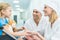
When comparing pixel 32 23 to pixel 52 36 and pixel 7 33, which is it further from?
pixel 52 36

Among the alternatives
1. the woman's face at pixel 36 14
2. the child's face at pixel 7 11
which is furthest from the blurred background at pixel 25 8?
the child's face at pixel 7 11

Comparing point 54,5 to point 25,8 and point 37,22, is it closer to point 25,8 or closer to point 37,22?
point 37,22

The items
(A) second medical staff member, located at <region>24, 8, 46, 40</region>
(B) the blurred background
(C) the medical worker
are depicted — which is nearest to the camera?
(C) the medical worker

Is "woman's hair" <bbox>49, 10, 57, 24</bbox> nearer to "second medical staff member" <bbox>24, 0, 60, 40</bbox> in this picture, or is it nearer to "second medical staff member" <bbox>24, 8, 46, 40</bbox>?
"second medical staff member" <bbox>24, 0, 60, 40</bbox>

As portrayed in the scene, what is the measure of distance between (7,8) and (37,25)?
0.35m

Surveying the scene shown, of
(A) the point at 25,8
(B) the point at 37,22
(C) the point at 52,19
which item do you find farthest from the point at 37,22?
(A) the point at 25,8

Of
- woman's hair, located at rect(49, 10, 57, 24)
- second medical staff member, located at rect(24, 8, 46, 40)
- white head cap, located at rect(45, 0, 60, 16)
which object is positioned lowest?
second medical staff member, located at rect(24, 8, 46, 40)

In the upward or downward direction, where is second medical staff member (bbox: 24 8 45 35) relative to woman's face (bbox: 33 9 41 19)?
downward

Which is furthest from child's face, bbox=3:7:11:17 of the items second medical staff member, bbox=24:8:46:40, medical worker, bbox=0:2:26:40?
second medical staff member, bbox=24:8:46:40

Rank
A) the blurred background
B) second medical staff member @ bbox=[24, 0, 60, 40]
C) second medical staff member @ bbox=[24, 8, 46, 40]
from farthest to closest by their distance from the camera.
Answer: the blurred background < second medical staff member @ bbox=[24, 8, 46, 40] < second medical staff member @ bbox=[24, 0, 60, 40]

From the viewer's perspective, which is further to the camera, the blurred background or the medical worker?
the blurred background

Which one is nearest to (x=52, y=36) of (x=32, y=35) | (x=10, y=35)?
(x=32, y=35)

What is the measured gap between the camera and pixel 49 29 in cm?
141

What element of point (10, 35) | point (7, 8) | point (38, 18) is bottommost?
point (10, 35)
